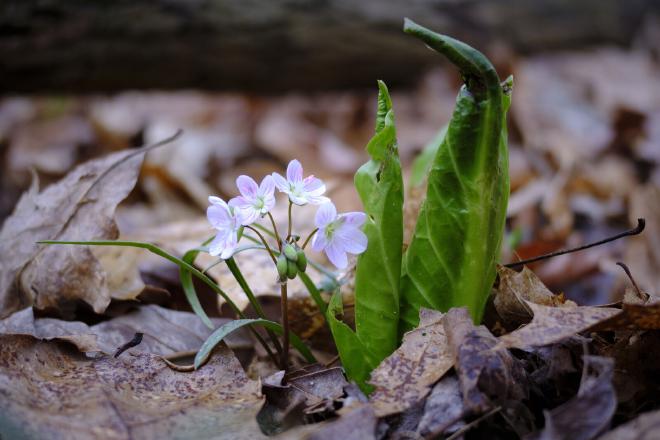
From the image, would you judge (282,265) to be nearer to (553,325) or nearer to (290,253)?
(290,253)

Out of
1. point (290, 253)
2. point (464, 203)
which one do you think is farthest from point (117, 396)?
point (464, 203)

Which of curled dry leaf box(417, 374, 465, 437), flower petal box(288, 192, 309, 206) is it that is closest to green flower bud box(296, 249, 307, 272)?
flower petal box(288, 192, 309, 206)

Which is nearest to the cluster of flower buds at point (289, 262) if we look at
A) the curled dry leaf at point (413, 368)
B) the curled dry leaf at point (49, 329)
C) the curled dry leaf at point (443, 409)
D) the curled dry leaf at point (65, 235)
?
the curled dry leaf at point (413, 368)

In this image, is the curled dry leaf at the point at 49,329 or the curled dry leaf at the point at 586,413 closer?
the curled dry leaf at the point at 586,413

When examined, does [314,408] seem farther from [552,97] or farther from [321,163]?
[552,97]

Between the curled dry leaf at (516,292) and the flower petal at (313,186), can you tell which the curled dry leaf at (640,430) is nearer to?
the curled dry leaf at (516,292)

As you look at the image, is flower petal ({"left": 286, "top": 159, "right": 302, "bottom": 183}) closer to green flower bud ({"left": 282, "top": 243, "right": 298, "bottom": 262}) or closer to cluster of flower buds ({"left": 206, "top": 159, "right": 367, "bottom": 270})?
cluster of flower buds ({"left": 206, "top": 159, "right": 367, "bottom": 270})
